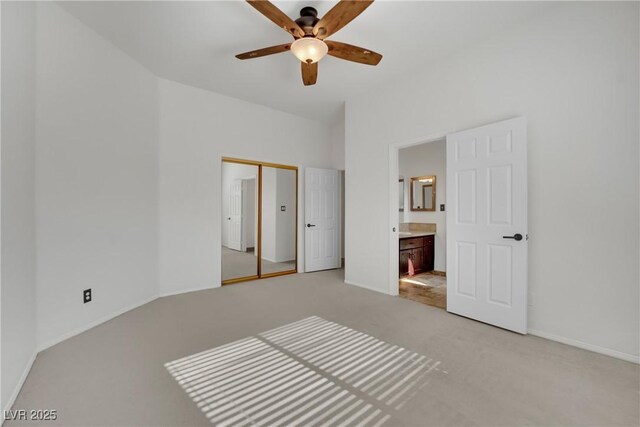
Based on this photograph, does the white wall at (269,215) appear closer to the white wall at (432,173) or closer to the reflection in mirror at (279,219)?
the reflection in mirror at (279,219)

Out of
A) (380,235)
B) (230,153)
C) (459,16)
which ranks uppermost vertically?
(459,16)

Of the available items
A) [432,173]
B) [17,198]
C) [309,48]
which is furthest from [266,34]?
[432,173]

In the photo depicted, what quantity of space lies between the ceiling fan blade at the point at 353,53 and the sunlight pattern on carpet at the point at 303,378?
259 centimetres

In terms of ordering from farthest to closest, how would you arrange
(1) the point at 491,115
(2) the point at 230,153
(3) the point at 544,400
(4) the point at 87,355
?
(2) the point at 230,153, (1) the point at 491,115, (4) the point at 87,355, (3) the point at 544,400

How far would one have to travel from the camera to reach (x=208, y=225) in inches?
160

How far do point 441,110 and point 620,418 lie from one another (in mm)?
2893

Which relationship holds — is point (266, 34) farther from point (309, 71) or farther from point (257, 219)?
point (257, 219)

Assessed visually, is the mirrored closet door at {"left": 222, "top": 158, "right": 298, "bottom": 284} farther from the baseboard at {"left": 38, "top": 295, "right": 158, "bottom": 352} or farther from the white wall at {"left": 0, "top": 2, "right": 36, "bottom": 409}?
the white wall at {"left": 0, "top": 2, "right": 36, "bottom": 409}

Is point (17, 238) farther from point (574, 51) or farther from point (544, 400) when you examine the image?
point (574, 51)

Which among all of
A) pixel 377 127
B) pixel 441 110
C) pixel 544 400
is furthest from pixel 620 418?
pixel 377 127

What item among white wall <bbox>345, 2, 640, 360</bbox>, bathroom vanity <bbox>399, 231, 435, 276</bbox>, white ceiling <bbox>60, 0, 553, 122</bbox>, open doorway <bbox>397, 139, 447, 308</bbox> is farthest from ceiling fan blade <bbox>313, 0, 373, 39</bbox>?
bathroom vanity <bbox>399, 231, 435, 276</bbox>

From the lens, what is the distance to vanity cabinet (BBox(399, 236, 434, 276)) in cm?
466

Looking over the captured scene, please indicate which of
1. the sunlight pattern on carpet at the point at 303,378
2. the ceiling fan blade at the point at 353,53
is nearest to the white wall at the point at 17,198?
the sunlight pattern on carpet at the point at 303,378

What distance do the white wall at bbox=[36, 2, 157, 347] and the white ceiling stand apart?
293mm
